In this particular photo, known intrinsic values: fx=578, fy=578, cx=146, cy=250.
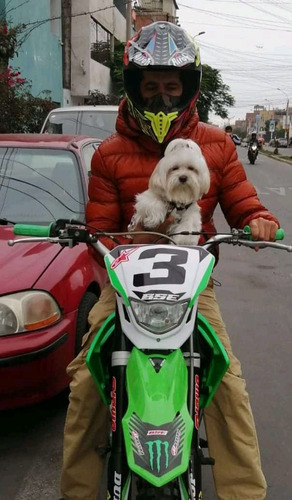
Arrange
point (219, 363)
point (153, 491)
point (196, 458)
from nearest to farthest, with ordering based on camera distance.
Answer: point (153, 491) → point (196, 458) → point (219, 363)

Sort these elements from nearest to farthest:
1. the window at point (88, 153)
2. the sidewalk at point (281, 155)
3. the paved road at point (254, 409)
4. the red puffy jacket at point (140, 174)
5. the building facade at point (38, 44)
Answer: the red puffy jacket at point (140, 174)
the paved road at point (254, 409)
the window at point (88, 153)
the building facade at point (38, 44)
the sidewalk at point (281, 155)

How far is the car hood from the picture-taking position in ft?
10.6

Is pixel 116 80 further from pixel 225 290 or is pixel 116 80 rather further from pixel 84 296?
pixel 84 296

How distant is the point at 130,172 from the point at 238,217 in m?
0.57

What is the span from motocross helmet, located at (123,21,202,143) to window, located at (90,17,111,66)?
27.0 m

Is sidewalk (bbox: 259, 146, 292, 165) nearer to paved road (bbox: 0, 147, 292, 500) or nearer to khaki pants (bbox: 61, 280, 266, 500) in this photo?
paved road (bbox: 0, 147, 292, 500)

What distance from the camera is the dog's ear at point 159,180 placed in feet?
7.94

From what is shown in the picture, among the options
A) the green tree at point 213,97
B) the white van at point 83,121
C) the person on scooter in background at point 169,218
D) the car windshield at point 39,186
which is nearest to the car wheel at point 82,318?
the car windshield at point 39,186

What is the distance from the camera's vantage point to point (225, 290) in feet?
22.0

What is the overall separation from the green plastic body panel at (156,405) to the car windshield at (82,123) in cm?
879

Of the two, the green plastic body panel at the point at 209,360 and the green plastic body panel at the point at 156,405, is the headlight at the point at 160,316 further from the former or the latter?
the green plastic body panel at the point at 209,360

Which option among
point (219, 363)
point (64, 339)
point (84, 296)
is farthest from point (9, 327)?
point (219, 363)

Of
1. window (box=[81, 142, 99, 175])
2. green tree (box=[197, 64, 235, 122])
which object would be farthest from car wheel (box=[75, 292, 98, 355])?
green tree (box=[197, 64, 235, 122])

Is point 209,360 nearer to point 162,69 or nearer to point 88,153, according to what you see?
point 162,69
